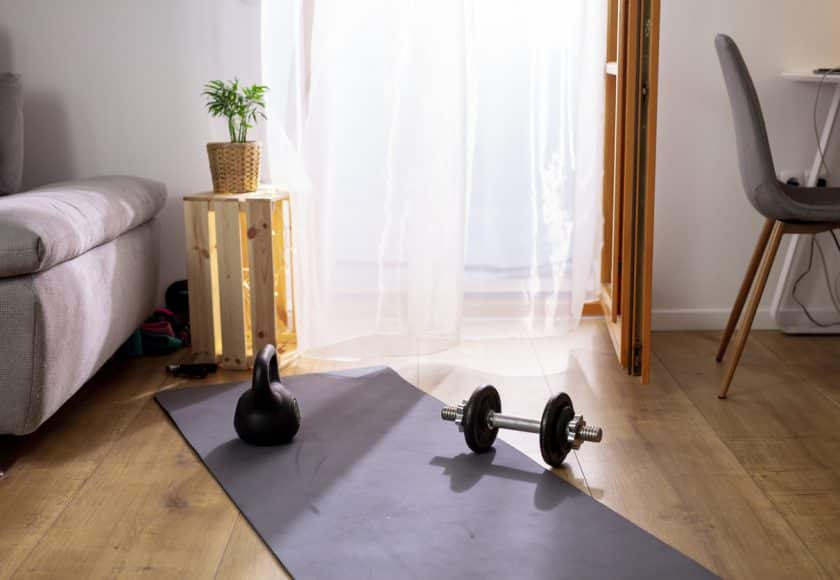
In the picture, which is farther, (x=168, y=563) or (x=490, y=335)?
(x=490, y=335)

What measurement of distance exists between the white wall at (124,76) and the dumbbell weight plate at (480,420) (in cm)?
135

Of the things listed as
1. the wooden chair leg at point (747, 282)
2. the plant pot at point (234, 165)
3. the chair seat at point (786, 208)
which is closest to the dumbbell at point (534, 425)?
the chair seat at point (786, 208)

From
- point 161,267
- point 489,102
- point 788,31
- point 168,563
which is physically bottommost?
point 168,563

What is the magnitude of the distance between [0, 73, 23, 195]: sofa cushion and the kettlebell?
3.23 feet

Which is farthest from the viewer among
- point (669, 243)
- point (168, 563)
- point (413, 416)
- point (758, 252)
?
point (669, 243)

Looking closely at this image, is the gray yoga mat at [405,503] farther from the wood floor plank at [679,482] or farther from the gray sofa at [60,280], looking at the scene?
the gray sofa at [60,280]

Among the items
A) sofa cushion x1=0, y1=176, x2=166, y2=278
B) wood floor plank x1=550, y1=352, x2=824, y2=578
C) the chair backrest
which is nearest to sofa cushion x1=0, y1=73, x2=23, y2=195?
sofa cushion x1=0, y1=176, x2=166, y2=278

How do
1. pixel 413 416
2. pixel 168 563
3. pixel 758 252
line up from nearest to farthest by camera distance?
pixel 168 563 → pixel 413 416 → pixel 758 252

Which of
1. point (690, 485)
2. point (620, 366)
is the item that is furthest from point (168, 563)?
point (620, 366)

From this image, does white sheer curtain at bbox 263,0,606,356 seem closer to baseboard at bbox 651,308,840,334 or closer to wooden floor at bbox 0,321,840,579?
wooden floor at bbox 0,321,840,579

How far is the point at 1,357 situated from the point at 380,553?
2.87ft

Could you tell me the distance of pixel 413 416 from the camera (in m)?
2.34

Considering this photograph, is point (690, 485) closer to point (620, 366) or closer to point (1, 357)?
point (620, 366)

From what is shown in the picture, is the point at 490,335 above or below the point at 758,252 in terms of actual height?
below
